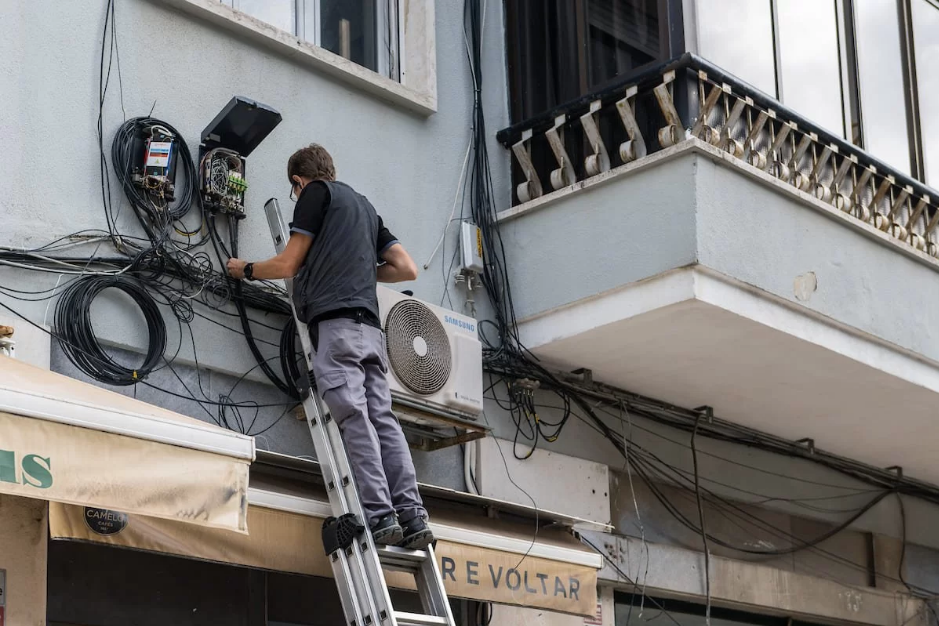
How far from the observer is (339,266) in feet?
21.3

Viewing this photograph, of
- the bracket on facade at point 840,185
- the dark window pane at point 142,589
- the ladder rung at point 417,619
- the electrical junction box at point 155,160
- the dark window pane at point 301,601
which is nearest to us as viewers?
the ladder rung at point 417,619

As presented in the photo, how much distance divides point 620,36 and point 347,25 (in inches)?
62.1

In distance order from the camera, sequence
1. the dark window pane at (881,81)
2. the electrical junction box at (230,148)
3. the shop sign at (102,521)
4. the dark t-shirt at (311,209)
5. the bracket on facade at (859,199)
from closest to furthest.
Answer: the shop sign at (102,521)
the dark t-shirt at (311,209)
the electrical junction box at (230,148)
the bracket on facade at (859,199)
the dark window pane at (881,81)

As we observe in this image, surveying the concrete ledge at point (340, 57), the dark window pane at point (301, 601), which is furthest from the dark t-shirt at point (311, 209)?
the dark window pane at point (301, 601)

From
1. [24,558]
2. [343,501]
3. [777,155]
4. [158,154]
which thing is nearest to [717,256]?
[777,155]

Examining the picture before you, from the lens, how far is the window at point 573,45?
8023 millimetres

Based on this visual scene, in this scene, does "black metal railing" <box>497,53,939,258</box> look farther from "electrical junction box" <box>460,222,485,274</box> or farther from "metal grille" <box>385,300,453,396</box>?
"metal grille" <box>385,300,453,396</box>

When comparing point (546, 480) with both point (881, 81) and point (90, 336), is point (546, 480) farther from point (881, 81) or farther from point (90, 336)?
point (881, 81)

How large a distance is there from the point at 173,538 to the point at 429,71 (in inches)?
140

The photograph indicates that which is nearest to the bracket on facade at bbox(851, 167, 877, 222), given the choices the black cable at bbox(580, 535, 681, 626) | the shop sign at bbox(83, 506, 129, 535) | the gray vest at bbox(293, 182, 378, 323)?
the black cable at bbox(580, 535, 681, 626)

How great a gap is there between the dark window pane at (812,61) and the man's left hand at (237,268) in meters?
3.53

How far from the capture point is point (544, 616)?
8078 mm

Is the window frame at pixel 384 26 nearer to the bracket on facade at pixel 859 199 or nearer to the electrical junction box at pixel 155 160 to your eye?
the electrical junction box at pixel 155 160

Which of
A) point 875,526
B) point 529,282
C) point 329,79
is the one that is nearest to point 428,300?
point 529,282
